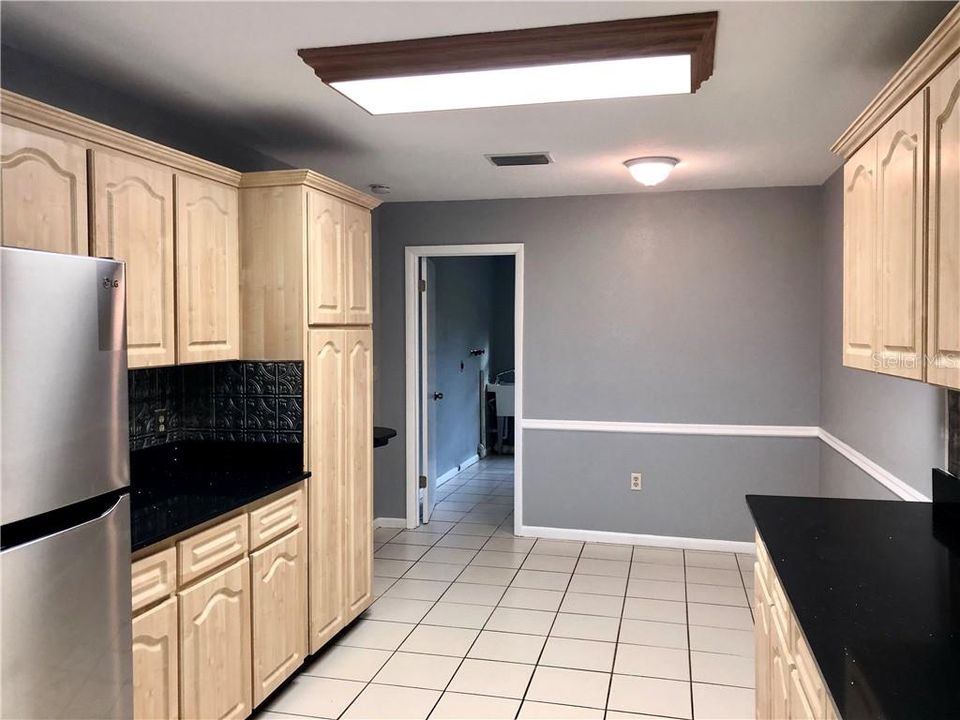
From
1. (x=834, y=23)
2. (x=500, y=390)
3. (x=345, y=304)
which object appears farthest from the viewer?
(x=500, y=390)

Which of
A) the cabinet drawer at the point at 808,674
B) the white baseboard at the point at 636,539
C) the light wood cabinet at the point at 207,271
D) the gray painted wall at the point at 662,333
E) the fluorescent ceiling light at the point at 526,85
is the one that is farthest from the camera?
the white baseboard at the point at 636,539

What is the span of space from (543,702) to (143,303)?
83.1 inches

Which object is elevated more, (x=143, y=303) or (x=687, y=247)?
(x=687, y=247)

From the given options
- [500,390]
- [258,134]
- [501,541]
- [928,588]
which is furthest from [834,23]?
[500,390]

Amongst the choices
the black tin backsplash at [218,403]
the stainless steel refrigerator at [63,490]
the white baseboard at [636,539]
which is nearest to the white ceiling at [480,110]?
the stainless steel refrigerator at [63,490]

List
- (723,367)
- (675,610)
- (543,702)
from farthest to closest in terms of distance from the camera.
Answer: (723,367), (675,610), (543,702)

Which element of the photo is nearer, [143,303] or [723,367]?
[143,303]

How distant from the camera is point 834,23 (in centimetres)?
206

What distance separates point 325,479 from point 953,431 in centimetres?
240

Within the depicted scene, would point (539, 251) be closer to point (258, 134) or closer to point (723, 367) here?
point (723, 367)

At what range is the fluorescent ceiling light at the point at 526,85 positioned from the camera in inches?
90.8

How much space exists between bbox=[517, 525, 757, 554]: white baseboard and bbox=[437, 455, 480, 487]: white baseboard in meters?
1.72

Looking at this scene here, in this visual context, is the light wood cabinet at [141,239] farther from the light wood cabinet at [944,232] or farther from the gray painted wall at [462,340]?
the gray painted wall at [462,340]

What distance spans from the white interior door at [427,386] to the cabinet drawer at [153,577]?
124 inches
